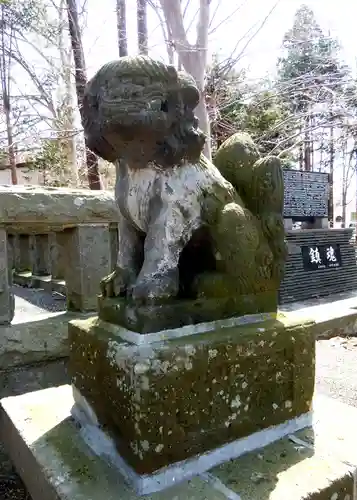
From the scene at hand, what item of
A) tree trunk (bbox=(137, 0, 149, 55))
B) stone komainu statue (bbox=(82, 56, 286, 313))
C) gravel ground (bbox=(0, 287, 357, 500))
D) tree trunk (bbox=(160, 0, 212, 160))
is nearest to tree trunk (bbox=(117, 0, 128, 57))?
tree trunk (bbox=(137, 0, 149, 55))

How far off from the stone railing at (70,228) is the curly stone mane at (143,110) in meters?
0.68

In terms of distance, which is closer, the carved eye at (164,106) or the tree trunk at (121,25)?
the carved eye at (164,106)

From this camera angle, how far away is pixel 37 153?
11.2m

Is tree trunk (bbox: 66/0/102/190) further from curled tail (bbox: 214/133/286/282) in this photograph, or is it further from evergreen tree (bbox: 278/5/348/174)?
curled tail (bbox: 214/133/286/282)

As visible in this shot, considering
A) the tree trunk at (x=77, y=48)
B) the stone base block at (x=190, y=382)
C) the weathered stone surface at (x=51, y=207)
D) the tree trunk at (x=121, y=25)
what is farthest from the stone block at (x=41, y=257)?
the tree trunk at (x=121, y=25)

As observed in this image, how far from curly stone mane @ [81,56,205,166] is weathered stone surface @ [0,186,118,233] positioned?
67cm

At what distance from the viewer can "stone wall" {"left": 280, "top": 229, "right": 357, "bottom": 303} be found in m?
6.36

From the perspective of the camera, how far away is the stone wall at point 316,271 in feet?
20.9

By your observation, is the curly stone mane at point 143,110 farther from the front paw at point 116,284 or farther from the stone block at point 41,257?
the stone block at point 41,257

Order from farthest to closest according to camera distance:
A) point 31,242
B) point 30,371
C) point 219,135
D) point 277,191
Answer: point 219,135, point 31,242, point 30,371, point 277,191

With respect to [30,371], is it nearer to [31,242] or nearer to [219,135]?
[31,242]

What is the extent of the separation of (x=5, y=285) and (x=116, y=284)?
0.71 meters

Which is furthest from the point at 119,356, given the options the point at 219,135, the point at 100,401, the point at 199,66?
the point at 219,135

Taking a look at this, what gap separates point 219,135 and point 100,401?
799 cm
